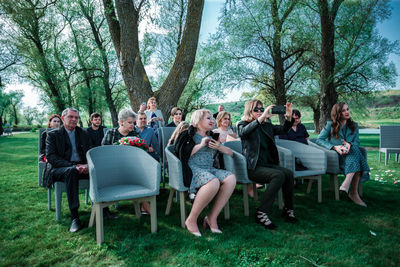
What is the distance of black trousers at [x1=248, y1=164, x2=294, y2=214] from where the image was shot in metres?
3.24

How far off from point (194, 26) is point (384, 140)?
5.95m

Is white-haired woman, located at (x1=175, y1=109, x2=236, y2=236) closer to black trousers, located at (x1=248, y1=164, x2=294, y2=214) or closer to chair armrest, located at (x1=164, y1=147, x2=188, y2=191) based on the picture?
chair armrest, located at (x1=164, y1=147, x2=188, y2=191)

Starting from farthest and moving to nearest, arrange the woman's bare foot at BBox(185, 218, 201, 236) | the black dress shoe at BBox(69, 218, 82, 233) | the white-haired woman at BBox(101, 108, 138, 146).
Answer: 1. the white-haired woman at BBox(101, 108, 138, 146)
2. the black dress shoe at BBox(69, 218, 82, 233)
3. the woman's bare foot at BBox(185, 218, 201, 236)

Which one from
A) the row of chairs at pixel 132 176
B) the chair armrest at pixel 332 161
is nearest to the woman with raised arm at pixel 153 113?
the row of chairs at pixel 132 176

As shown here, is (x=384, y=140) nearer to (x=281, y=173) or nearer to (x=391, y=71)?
(x=281, y=173)

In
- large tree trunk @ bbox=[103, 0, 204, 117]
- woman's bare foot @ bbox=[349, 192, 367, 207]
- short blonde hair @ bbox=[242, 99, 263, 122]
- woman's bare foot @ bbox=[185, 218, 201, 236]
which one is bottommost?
woman's bare foot @ bbox=[349, 192, 367, 207]

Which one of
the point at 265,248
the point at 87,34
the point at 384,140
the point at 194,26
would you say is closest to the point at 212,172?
the point at 265,248

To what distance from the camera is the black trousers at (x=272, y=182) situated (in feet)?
10.6

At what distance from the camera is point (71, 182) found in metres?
3.23

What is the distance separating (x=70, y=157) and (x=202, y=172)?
1793mm

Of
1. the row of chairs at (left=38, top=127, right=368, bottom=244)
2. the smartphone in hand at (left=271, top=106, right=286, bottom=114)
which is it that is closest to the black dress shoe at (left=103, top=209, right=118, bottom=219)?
the row of chairs at (left=38, top=127, right=368, bottom=244)

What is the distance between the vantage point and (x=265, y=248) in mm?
2607

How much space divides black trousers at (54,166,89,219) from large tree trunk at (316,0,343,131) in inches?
387

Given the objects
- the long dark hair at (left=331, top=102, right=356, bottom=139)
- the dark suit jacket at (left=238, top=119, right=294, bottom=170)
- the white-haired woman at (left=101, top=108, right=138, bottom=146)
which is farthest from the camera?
the long dark hair at (left=331, top=102, right=356, bottom=139)
